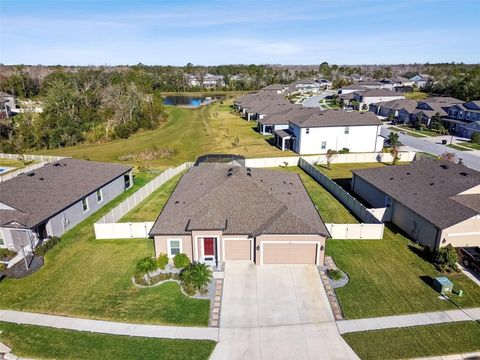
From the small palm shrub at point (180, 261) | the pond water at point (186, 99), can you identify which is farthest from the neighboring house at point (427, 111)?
the pond water at point (186, 99)

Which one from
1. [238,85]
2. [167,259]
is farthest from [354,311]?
[238,85]

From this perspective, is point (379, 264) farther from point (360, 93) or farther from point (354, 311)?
point (360, 93)

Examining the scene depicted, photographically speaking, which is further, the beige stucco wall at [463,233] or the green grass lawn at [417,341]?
the beige stucco wall at [463,233]

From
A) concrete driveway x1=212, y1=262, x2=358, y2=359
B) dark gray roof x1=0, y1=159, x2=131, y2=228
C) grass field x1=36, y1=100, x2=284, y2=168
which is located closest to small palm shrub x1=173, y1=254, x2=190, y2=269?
concrete driveway x1=212, y1=262, x2=358, y2=359

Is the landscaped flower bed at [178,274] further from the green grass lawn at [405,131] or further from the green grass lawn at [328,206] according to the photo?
the green grass lawn at [405,131]

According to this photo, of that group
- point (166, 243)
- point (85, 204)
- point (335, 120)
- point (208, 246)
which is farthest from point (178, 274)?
point (335, 120)

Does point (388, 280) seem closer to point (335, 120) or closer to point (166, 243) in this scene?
point (166, 243)
